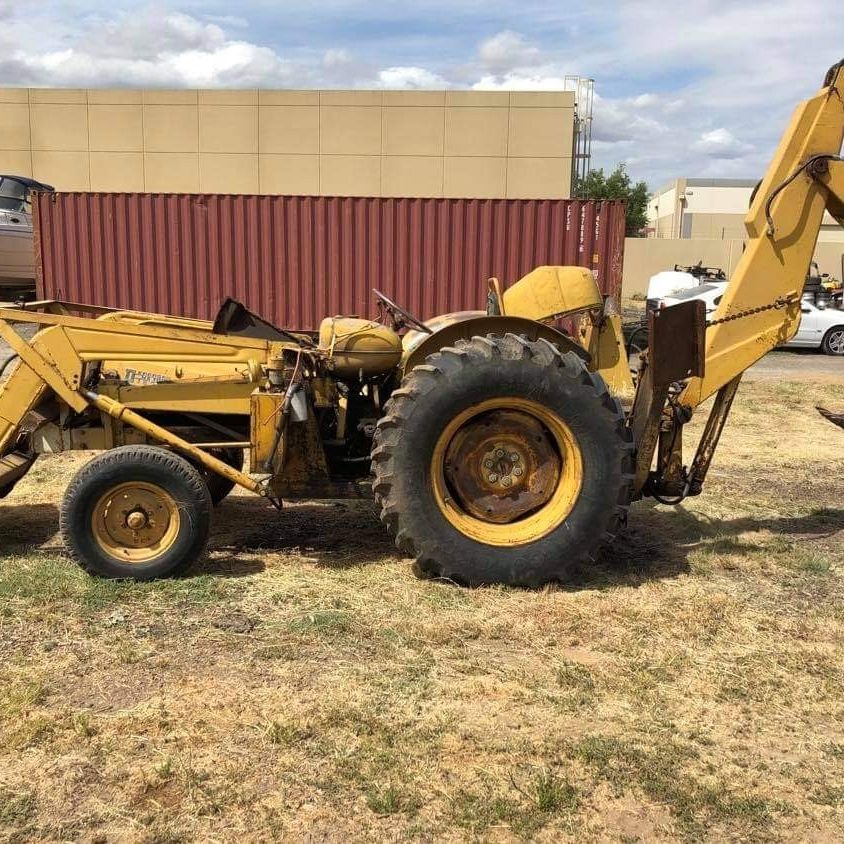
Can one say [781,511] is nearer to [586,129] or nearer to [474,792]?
[474,792]

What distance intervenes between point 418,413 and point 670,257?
3172 cm

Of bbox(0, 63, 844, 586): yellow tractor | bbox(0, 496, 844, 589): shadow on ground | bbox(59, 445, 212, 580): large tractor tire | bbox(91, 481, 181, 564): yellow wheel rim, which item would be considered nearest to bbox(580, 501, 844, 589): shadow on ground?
bbox(0, 496, 844, 589): shadow on ground

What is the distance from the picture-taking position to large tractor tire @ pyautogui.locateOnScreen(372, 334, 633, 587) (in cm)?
437

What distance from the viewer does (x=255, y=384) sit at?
189 inches

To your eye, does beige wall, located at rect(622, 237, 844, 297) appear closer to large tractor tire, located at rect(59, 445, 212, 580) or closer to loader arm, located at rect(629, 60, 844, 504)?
loader arm, located at rect(629, 60, 844, 504)

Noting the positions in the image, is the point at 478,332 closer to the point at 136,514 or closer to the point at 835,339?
the point at 136,514

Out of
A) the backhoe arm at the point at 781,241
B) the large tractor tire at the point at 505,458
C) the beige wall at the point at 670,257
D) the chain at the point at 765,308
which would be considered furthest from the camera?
the beige wall at the point at 670,257

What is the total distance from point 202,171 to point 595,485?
70.7 ft

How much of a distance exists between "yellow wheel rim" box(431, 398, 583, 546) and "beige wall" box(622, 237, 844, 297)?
99.0 ft

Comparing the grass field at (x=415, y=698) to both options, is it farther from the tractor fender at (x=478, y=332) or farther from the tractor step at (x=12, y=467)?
the tractor fender at (x=478, y=332)

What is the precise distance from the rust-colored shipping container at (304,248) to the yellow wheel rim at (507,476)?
911 cm

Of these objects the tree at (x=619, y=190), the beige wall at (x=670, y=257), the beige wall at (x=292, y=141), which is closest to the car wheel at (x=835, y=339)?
the beige wall at (x=292, y=141)

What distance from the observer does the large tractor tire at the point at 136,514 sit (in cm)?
438

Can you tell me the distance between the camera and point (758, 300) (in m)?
4.90
